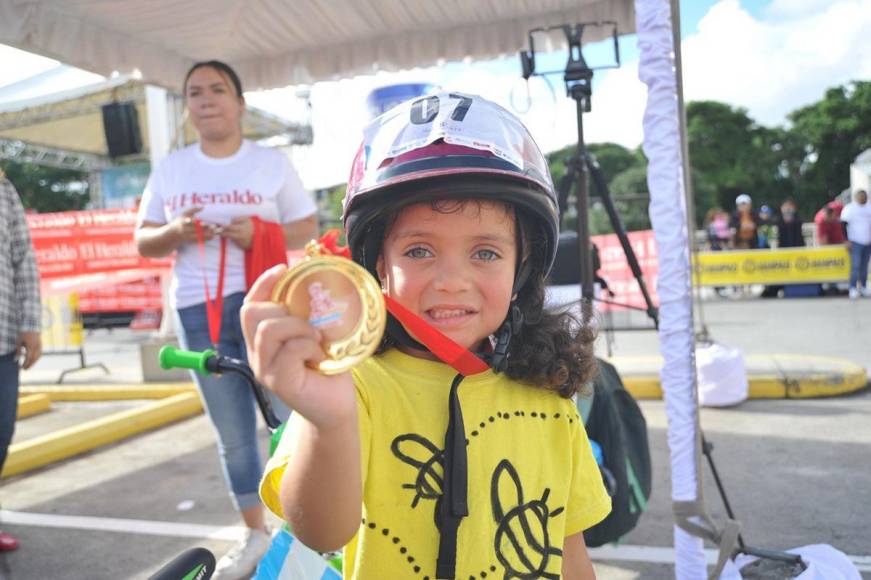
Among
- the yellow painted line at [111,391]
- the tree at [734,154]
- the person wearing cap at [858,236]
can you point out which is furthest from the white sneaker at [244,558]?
the tree at [734,154]

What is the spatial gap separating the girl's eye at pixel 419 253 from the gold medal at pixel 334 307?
503mm

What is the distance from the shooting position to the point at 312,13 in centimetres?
434

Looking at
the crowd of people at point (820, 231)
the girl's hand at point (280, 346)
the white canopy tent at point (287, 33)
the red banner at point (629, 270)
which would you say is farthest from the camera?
the crowd of people at point (820, 231)

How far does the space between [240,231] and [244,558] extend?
1.38m

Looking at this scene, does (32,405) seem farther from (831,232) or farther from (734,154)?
(734,154)

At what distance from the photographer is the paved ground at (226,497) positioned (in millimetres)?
3404

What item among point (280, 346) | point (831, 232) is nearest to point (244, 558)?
point (280, 346)

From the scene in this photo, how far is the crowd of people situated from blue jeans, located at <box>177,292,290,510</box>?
42.9ft

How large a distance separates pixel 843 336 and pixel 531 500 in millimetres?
8938

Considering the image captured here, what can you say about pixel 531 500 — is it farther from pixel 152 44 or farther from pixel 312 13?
pixel 152 44

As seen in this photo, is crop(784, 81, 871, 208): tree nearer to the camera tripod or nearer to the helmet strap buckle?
the camera tripod

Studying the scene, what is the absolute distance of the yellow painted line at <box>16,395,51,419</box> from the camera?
731 centimetres

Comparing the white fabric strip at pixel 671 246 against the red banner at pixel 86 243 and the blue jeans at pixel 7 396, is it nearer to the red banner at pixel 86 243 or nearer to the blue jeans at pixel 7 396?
the blue jeans at pixel 7 396

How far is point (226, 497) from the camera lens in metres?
4.34
